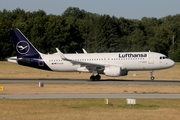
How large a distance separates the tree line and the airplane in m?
57.9

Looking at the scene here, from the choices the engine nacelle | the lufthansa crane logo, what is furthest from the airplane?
the lufthansa crane logo

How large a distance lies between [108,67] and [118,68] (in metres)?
1.42

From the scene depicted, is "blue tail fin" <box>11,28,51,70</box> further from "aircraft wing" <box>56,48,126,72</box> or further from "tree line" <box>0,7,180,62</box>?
"tree line" <box>0,7,180,62</box>

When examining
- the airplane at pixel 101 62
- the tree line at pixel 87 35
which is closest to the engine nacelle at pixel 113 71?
the airplane at pixel 101 62

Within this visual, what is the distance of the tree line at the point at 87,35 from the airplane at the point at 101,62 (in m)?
57.9

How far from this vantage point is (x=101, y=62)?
6159 centimetres

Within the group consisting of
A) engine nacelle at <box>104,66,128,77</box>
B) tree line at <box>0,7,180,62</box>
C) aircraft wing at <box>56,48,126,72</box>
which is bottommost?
engine nacelle at <box>104,66,128,77</box>

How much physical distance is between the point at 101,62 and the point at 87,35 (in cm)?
8052

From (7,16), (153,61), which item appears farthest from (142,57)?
(7,16)

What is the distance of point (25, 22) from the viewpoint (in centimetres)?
14038

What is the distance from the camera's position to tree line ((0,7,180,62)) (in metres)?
130

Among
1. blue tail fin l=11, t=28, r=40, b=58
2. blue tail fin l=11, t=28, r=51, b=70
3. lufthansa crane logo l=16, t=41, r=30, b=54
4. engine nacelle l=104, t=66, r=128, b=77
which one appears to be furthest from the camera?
lufthansa crane logo l=16, t=41, r=30, b=54

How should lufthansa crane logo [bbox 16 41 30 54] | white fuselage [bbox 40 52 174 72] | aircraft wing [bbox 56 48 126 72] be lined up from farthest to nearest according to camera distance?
1. lufthansa crane logo [bbox 16 41 30 54]
2. white fuselage [bbox 40 52 174 72]
3. aircraft wing [bbox 56 48 126 72]

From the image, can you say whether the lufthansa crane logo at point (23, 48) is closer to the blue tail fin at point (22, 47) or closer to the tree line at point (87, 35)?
the blue tail fin at point (22, 47)
